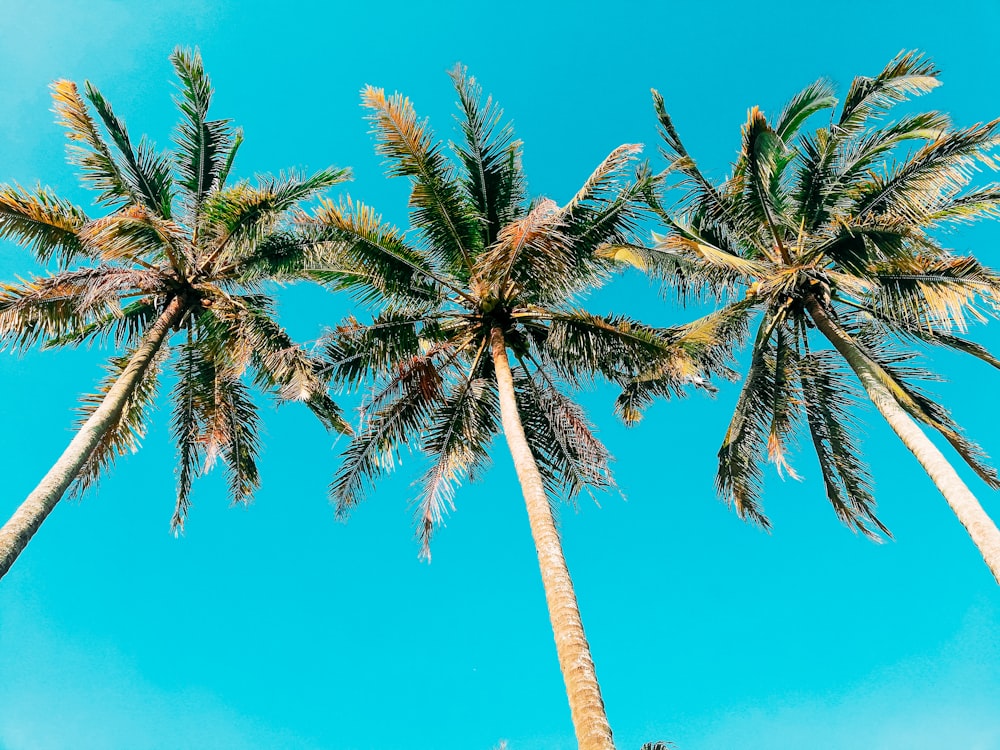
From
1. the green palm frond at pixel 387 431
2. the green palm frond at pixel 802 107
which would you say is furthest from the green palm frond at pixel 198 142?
the green palm frond at pixel 802 107

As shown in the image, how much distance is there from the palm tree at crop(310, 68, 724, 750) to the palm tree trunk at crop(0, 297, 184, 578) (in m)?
2.79

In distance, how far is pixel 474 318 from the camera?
44.8ft

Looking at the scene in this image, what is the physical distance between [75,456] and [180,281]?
13.6ft

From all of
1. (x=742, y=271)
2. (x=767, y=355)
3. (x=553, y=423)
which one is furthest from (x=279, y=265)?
(x=767, y=355)

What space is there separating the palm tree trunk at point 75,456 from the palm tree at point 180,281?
37 mm

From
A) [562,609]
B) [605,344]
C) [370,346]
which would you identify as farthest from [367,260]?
[562,609]

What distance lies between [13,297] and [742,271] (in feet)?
38.5

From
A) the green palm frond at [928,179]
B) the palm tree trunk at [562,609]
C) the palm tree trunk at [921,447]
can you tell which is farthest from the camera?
the green palm frond at [928,179]

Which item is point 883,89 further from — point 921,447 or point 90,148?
point 90,148

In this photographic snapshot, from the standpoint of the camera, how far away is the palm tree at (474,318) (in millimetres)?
12727

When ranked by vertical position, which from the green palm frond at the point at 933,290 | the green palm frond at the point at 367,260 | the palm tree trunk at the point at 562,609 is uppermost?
the green palm frond at the point at 367,260

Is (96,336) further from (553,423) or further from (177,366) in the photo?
(553,423)

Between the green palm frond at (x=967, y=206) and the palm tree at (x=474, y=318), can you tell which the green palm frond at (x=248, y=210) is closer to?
the palm tree at (x=474, y=318)

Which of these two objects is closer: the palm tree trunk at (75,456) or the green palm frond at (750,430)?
the palm tree trunk at (75,456)
